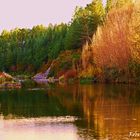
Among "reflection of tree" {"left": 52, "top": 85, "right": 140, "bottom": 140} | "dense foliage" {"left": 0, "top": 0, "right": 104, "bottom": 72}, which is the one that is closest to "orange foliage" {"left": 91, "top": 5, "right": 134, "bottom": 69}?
"dense foliage" {"left": 0, "top": 0, "right": 104, "bottom": 72}

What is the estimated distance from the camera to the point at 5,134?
88.4ft

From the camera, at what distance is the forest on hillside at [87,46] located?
81938 millimetres

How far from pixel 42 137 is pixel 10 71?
134m

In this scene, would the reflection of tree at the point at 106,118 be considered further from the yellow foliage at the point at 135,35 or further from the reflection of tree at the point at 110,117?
the yellow foliage at the point at 135,35

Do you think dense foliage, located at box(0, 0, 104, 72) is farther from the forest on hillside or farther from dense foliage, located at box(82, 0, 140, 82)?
dense foliage, located at box(82, 0, 140, 82)

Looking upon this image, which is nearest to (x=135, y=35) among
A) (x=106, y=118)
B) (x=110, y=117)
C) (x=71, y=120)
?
(x=110, y=117)

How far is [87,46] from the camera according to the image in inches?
3905

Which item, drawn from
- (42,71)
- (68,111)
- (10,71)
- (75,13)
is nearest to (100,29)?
(75,13)

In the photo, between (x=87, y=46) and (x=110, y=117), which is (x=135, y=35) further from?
(x=110, y=117)

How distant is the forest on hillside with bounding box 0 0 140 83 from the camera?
81.9 meters

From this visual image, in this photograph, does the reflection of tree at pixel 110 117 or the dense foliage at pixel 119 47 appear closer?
the reflection of tree at pixel 110 117

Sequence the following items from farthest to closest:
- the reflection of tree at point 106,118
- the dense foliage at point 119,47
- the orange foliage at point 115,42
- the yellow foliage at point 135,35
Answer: the orange foliage at point 115,42
the dense foliage at point 119,47
the yellow foliage at point 135,35
the reflection of tree at point 106,118

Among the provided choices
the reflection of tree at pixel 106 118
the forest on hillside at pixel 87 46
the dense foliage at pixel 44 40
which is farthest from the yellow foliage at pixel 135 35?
the dense foliage at pixel 44 40

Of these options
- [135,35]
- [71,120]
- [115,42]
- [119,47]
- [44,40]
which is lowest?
[71,120]
